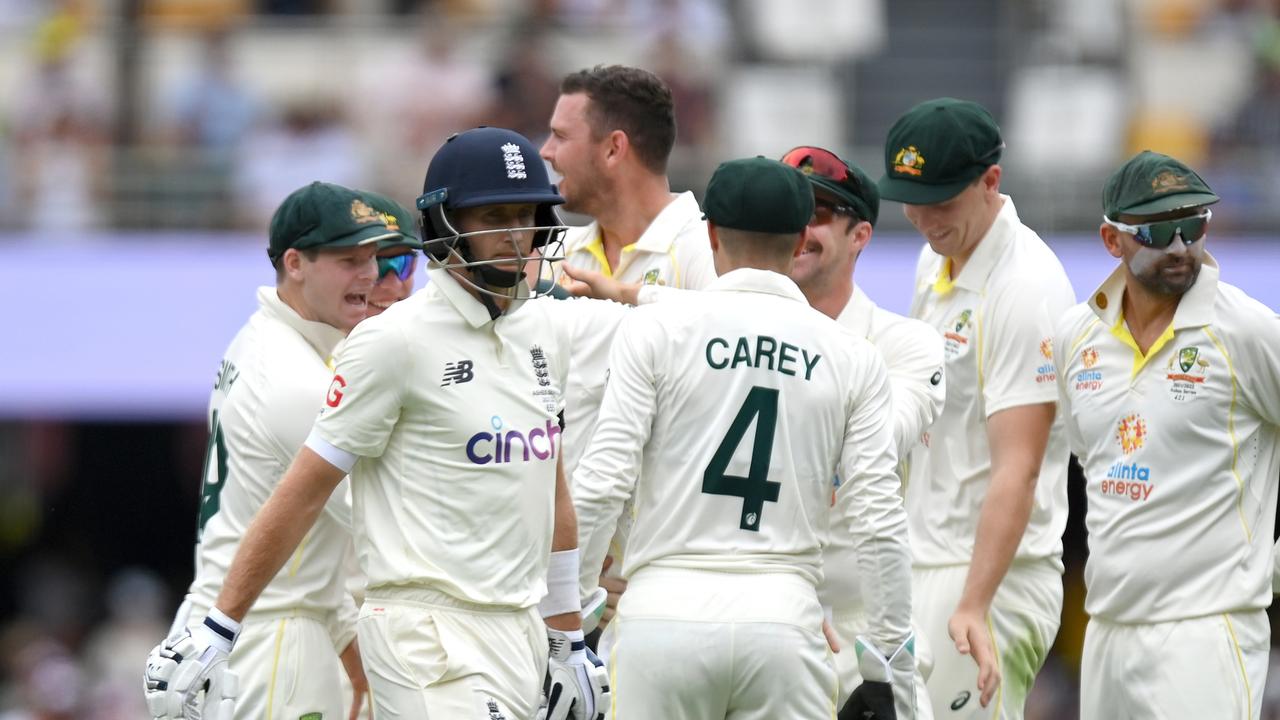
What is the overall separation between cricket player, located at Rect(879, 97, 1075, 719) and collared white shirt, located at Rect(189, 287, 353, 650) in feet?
6.68

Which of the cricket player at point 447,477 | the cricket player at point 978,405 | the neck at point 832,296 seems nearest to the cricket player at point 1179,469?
the cricket player at point 978,405

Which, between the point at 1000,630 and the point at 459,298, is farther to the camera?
A: the point at 1000,630

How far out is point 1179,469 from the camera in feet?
19.7

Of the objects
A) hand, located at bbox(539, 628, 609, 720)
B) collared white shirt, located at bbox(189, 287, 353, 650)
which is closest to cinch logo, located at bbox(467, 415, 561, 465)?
hand, located at bbox(539, 628, 609, 720)

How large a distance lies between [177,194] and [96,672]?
11.6 feet

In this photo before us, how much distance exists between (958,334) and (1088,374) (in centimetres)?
63

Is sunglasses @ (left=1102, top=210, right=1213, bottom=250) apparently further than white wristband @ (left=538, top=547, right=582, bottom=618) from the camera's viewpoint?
Yes

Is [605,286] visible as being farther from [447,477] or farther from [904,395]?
[447,477]

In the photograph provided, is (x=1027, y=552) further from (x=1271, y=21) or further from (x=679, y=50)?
(x=1271, y=21)

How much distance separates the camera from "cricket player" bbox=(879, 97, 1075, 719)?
662cm

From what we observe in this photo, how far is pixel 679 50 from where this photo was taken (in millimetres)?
14562

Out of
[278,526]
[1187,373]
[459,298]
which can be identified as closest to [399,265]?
[459,298]

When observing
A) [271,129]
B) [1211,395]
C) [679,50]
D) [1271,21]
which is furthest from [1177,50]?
[1211,395]

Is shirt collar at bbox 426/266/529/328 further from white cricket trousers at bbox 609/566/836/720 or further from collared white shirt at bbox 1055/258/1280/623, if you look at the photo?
collared white shirt at bbox 1055/258/1280/623
